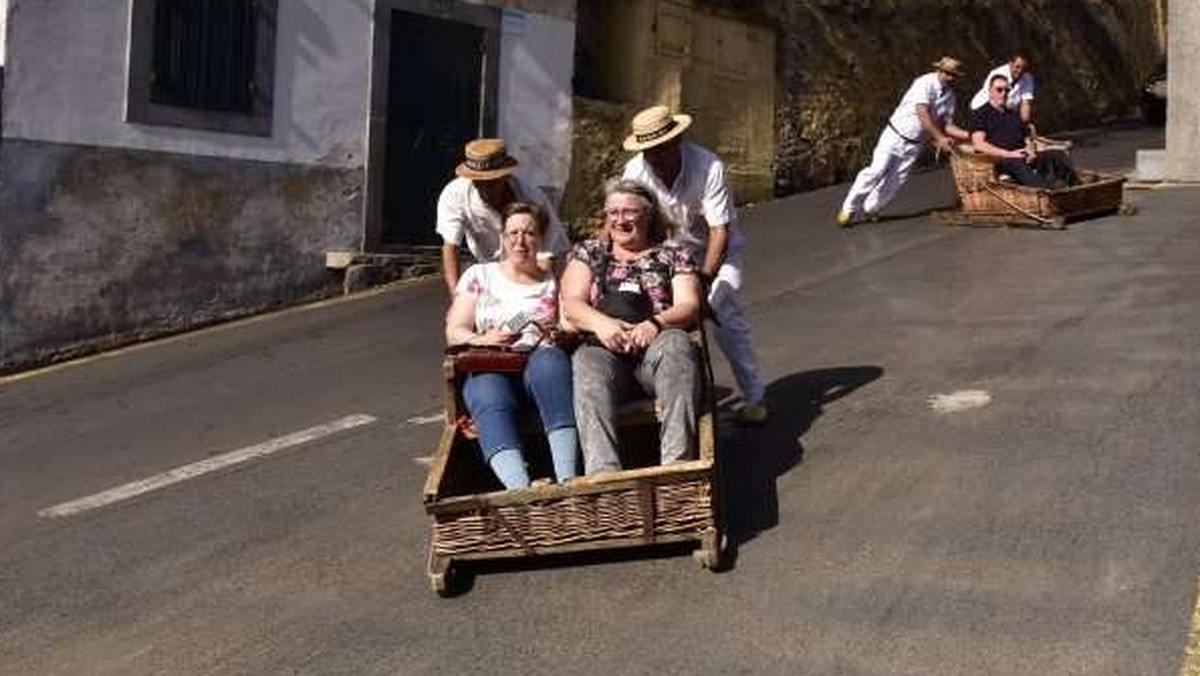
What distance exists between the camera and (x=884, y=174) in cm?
1307

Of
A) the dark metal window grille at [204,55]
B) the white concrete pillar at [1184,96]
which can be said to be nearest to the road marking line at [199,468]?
the dark metal window grille at [204,55]

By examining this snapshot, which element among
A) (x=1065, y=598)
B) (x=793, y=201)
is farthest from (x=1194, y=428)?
(x=793, y=201)

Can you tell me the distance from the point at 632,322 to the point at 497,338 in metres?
0.54

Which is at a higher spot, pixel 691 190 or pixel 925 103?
pixel 925 103

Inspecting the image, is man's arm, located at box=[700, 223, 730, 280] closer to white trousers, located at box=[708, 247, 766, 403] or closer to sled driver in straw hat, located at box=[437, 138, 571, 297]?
white trousers, located at box=[708, 247, 766, 403]

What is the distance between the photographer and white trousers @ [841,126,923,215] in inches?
502

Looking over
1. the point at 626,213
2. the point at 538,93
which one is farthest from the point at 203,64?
the point at 626,213

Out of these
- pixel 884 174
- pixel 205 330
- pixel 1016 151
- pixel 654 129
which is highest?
pixel 1016 151

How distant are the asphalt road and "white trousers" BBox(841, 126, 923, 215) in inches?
136

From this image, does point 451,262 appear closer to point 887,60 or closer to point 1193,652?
point 1193,652

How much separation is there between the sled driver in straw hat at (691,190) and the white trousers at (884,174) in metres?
6.88

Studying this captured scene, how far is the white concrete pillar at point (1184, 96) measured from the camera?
51.4 ft

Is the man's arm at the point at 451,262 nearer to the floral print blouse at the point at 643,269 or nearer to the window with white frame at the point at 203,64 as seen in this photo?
the floral print blouse at the point at 643,269

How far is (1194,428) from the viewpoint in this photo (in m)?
5.85
